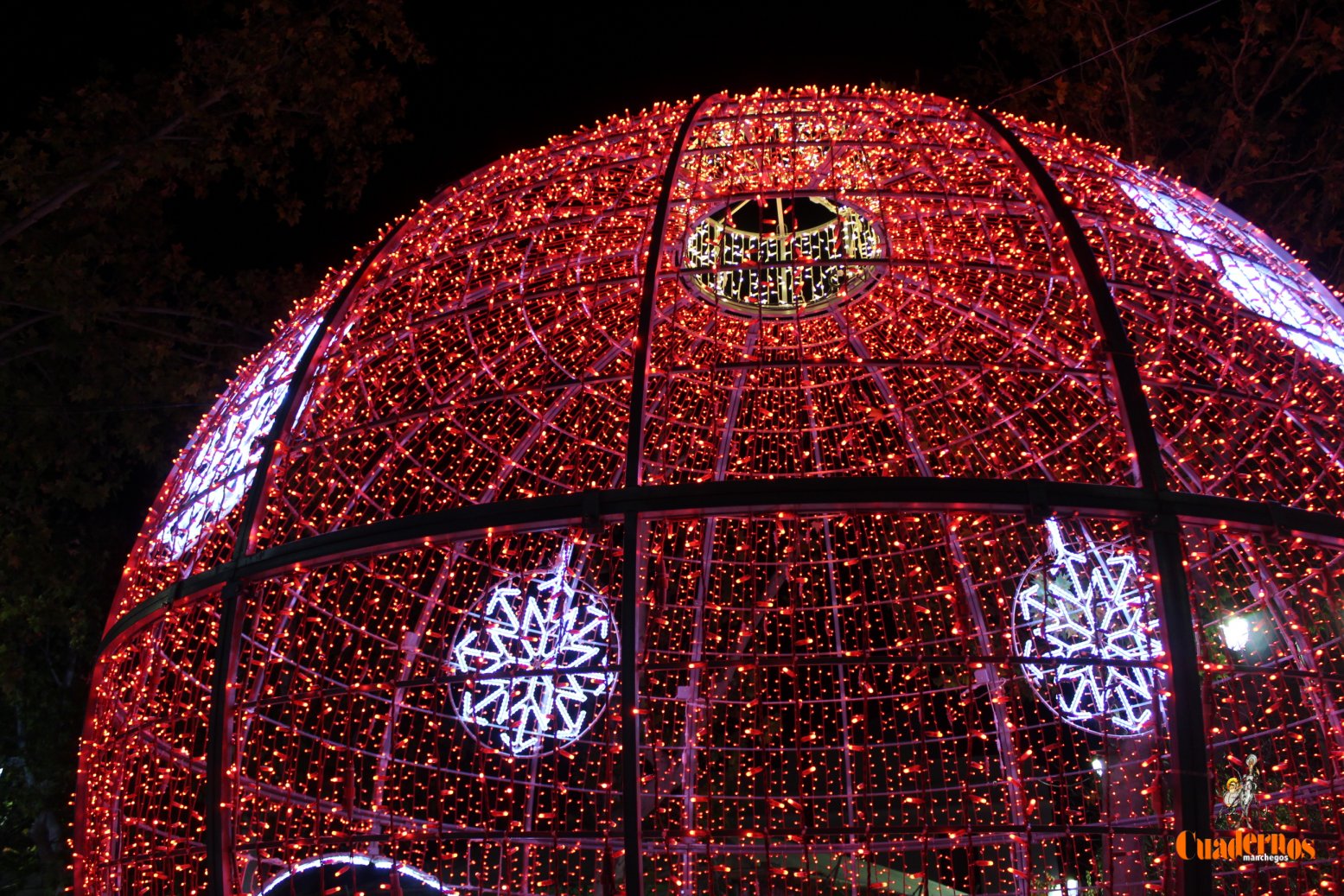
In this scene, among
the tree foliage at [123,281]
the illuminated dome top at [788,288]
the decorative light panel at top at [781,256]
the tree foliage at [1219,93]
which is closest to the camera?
the illuminated dome top at [788,288]

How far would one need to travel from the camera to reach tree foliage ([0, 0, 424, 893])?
41.8ft

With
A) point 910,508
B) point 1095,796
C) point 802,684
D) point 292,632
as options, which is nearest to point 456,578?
point 292,632

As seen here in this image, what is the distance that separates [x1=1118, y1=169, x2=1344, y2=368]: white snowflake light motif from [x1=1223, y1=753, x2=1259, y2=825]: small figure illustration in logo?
2.75 metres

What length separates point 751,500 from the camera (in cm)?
573

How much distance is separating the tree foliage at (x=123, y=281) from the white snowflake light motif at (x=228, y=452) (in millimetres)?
5483

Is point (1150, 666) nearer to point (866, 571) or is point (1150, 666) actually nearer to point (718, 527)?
point (718, 527)

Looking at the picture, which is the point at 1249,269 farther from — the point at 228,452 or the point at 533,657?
the point at 228,452

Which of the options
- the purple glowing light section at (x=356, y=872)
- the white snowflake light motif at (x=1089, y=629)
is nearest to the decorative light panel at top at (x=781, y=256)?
the white snowflake light motif at (x=1089, y=629)

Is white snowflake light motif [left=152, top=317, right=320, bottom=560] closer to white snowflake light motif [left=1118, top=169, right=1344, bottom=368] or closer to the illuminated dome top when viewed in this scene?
the illuminated dome top

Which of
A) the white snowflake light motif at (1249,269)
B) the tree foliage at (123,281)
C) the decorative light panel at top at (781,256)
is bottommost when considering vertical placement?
the white snowflake light motif at (1249,269)

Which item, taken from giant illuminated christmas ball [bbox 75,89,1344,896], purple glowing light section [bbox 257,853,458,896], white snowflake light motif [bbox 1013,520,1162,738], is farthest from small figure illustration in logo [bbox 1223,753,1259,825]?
purple glowing light section [bbox 257,853,458,896]

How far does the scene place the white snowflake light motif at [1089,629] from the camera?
8852 millimetres

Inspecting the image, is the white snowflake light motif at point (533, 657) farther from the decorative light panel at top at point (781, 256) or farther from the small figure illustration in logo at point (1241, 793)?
the small figure illustration in logo at point (1241, 793)

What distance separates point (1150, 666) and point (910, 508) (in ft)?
4.42
